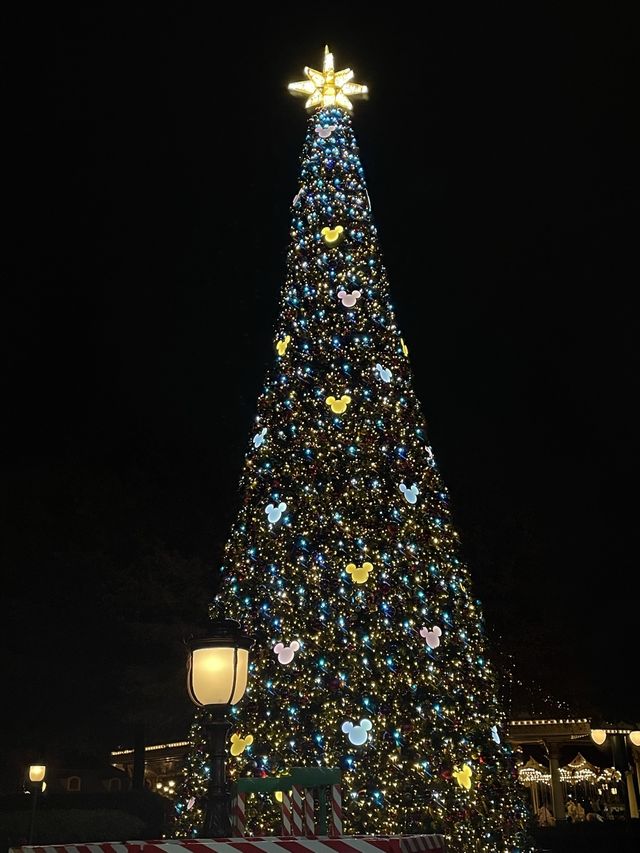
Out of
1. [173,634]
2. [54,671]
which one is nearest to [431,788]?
[173,634]

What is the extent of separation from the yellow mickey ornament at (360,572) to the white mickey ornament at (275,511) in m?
1.02

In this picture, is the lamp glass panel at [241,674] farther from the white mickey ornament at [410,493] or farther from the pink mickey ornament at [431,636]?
the white mickey ornament at [410,493]

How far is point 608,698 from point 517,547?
527 centimetres

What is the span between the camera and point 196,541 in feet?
63.2

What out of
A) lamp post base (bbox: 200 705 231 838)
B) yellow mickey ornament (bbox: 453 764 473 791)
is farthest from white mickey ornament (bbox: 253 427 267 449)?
lamp post base (bbox: 200 705 231 838)

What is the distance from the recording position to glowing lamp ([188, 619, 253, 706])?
5387 mm

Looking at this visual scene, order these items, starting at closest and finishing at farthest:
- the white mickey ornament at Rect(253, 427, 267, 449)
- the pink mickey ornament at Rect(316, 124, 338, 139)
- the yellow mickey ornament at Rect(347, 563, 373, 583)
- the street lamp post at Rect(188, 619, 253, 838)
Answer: the street lamp post at Rect(188, 619, 253, 838)
the yellow mickey ornament at Rect(347, 563, 373, 583)
the white mickey ornament at Rect(253, 427, 267, 449)
the pink mickey ornament at Rect(316, 124, 338, 139)

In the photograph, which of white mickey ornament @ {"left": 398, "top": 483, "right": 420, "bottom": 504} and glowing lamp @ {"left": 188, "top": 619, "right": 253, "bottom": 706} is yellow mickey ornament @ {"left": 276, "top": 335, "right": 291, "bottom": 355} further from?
glowing lamp @ {"left": 188, "top": 619, "right": 253, "bottom": 706}

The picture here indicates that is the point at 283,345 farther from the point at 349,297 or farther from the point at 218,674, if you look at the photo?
the point at 218,674

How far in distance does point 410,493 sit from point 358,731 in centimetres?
274

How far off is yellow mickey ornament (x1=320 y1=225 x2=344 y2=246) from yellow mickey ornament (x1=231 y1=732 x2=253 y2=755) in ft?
20.3

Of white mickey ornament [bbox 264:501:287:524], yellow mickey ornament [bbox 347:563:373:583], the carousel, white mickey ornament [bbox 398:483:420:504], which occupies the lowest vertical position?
the carousel

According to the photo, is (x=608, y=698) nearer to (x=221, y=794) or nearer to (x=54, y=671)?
(x=54, y=671)

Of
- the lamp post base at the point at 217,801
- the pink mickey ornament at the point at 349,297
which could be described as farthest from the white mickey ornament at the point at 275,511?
the lamp post base at the point at 217,801
